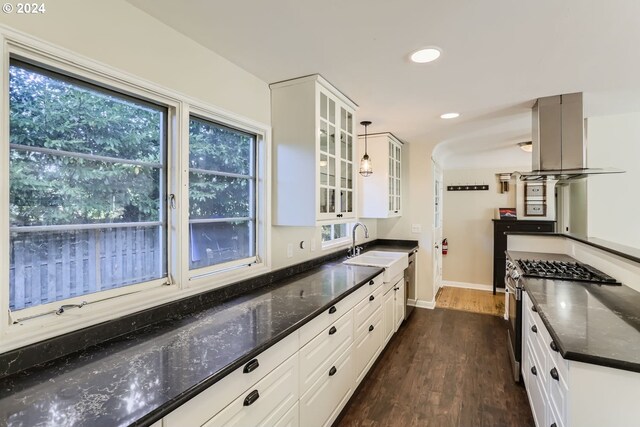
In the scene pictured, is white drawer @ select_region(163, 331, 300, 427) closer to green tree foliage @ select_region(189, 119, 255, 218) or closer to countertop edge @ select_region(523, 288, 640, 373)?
green tree foliage @ select_region(189, 119, 255, 218)

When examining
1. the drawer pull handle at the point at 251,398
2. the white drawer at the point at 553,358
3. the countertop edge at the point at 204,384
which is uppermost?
the countertop edge at the point at 204,384

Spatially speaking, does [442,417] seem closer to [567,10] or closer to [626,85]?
[567,10]

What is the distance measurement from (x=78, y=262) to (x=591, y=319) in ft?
7.87

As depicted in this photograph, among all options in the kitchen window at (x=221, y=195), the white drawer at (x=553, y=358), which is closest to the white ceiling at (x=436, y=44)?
the kitchen window at (x=221, y=195)

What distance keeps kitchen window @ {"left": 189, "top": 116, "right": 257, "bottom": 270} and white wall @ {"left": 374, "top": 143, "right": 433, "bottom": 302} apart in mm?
2806

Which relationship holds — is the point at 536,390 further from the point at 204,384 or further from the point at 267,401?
the point at 204,384

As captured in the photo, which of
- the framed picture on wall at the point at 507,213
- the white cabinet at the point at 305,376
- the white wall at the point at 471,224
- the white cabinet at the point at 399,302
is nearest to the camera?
the white cabinet at the point at 305,376

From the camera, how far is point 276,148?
92.1 inches

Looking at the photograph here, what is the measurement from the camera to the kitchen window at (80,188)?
115 centimetres

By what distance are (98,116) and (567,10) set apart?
2.23m

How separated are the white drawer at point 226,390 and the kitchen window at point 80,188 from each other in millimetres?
732

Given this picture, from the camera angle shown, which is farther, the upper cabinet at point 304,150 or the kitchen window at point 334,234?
the kitchen window at point 334,234

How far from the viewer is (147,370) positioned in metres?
1.08

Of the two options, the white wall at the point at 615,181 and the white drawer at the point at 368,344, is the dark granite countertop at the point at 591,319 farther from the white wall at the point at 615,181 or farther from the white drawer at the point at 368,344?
the white wall at the point at 615,181
